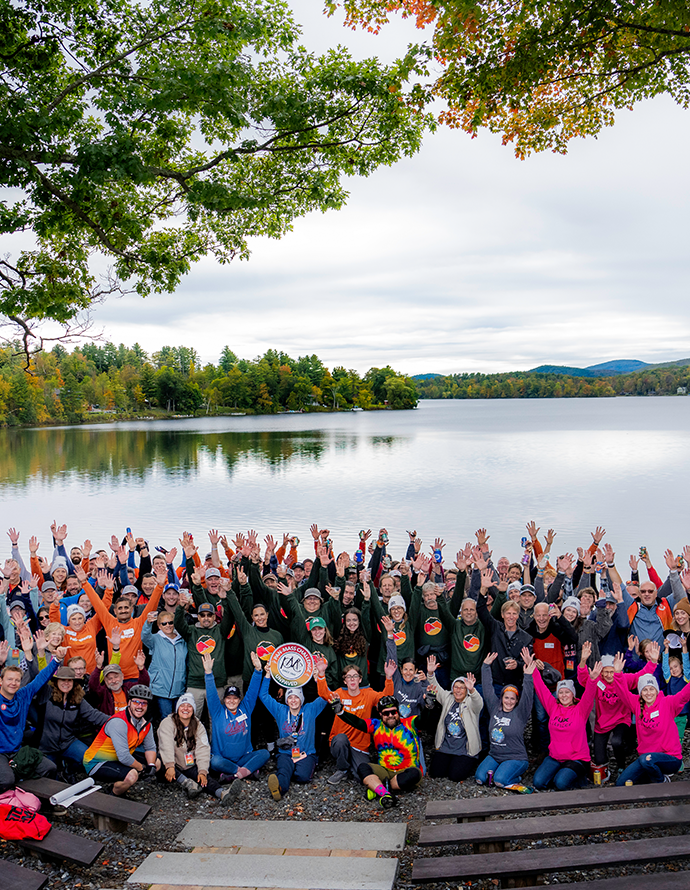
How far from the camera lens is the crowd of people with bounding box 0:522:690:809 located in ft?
17.2

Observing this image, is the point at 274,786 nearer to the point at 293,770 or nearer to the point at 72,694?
the point at 293,770

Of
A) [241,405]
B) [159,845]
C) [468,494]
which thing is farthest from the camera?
[241,405]

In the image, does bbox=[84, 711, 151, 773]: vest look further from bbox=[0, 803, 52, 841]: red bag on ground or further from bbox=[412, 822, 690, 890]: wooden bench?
bbox=[412, 822, 690, 890]: wooden bench

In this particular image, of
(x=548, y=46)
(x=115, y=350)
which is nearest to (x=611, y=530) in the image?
(x=548, y=46)

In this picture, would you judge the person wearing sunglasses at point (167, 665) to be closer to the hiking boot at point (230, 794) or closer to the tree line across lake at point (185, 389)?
the hiking boot at point (230, 794)

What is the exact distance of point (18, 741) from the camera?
5.12 meters

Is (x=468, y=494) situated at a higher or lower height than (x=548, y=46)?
lower

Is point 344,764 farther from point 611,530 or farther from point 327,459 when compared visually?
point 327,459

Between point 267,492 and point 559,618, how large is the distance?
21.2 meters

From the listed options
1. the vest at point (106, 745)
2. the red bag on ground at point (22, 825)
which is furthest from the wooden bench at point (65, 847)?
the vest at point (106, 745)

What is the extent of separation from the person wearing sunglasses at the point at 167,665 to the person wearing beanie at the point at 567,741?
352 centimetres

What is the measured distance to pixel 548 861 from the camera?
12.1 feet

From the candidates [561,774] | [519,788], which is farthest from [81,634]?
[561,774]

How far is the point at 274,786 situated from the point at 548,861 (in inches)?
96.3
